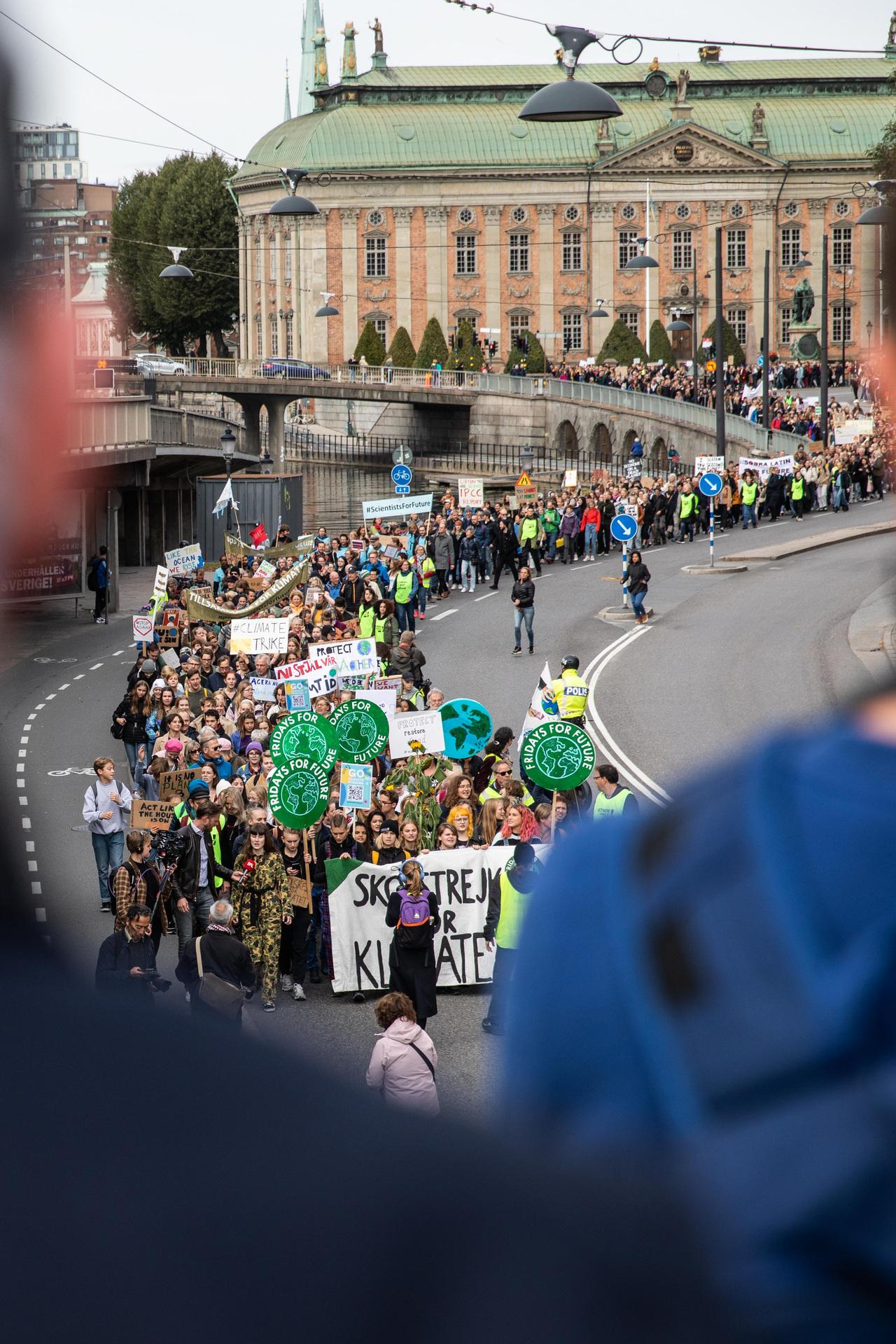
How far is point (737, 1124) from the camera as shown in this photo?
1019 mm

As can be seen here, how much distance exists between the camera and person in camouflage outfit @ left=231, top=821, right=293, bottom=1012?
41.1ft

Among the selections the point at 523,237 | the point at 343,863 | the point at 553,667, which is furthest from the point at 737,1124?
the point at 523,237

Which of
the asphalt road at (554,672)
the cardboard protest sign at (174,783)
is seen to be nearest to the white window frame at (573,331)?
the asphalt road at (554,672)

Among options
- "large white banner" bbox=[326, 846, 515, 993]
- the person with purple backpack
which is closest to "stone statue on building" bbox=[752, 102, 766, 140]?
"large white banner" bbox=[326, 846, 515, 993]

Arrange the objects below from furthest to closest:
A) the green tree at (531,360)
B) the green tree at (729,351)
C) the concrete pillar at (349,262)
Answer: the concrete pillar at (349,262), the green tree at (531,360), the green tree at (729,351)

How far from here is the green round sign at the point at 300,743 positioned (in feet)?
45.4

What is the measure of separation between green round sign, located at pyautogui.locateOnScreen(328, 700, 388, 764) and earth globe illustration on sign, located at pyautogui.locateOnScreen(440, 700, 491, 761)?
1045mm

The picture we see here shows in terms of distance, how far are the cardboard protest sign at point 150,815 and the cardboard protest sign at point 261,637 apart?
6.77 m

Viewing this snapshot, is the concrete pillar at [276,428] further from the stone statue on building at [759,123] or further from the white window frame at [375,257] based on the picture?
the stone statue on building at [759,123]

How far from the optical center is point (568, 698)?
18609 millimetres

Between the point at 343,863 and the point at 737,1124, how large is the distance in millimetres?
12739

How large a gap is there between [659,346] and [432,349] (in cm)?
1313

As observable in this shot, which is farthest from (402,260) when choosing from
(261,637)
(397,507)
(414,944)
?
(414,944)

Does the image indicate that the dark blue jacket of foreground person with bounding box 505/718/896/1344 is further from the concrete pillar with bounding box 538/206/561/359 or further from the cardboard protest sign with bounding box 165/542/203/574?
the concrete pillar with bounding box 538/206/561/359
